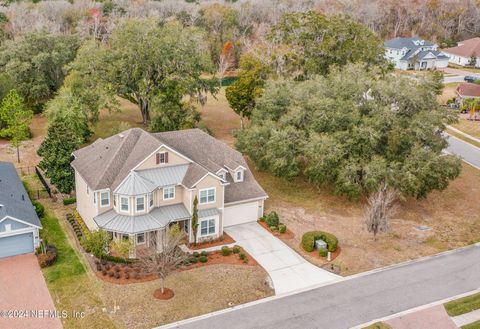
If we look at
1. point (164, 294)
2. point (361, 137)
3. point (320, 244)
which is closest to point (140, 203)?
point (164, 294)

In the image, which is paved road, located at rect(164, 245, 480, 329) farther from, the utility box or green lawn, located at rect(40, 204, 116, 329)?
green lawn, located at rect(40, 204, 116, 329)

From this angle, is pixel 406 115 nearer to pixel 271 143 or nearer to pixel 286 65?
pixel 271 143

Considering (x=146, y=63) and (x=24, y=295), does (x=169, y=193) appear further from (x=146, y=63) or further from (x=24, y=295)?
(x=146, y=63)

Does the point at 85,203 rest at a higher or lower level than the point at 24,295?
higher

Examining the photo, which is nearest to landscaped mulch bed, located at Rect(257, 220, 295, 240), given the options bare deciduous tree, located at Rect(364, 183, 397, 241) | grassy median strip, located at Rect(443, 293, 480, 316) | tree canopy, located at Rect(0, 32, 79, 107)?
bare deciduous tree, located at Rect(364, 183, 397, 241)

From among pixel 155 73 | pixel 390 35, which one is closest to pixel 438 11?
pixel 390 35

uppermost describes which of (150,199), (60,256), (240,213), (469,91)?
(469,91)

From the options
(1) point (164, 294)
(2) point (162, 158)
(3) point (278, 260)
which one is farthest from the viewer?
(2) point (162, 158)

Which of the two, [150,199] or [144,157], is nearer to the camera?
[150,199]
